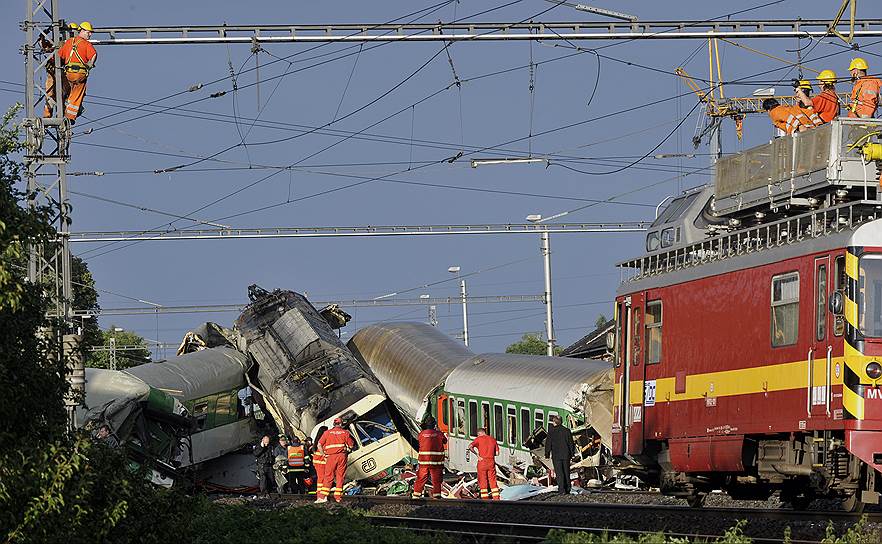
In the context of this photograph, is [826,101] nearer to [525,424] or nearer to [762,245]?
[762,245]

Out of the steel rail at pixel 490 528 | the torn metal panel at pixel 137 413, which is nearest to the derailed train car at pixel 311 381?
the torn metal panel at pixel 137 413

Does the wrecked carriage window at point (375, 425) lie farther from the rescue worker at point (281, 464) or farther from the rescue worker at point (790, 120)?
the rescue worker at point (790, 120)

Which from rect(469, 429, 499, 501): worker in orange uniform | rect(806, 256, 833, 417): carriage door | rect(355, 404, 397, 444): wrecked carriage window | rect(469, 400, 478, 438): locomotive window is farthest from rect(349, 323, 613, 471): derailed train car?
rect(806, 256, 833, 417): carriage door

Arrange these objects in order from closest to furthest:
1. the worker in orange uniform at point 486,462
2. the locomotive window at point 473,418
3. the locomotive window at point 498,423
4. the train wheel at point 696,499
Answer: the train wheel at point 696,499 < the worker in orange uniform at point 486,462 < the locomotive window at point 498,423 < the locomotive window at point 473,418

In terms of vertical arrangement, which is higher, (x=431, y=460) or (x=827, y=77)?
(x=827, y=77)

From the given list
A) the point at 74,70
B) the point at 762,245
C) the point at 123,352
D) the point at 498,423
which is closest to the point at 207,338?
the point at 498,423

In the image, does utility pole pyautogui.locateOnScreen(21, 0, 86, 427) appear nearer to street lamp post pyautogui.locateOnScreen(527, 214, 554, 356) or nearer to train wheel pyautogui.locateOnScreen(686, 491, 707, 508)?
train wheel pyautogui.locateOnScreen(686, 491, 707, 508)

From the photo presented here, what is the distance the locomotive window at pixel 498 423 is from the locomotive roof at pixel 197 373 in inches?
311

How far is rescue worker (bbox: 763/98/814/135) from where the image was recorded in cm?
2122

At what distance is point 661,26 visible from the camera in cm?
2484

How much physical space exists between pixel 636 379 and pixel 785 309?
5.07 meters

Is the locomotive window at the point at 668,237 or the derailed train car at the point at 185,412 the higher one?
the locomotive window at the point at 668,237

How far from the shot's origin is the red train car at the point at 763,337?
57.9 ft

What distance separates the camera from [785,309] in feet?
63.4
